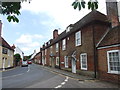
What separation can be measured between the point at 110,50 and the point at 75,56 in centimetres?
680

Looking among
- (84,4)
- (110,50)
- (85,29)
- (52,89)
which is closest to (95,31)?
(85,29)

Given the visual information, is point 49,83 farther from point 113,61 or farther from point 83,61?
point 83,61

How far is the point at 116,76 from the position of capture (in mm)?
10055

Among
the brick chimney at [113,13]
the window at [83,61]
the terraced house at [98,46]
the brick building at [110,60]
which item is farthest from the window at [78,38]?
the brick chimney at [113,13]

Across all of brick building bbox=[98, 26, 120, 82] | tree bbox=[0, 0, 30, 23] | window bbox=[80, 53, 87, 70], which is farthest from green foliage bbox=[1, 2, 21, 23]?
window bbox=[80, 53, 87, 70]

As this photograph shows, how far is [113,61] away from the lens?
10.7 metres

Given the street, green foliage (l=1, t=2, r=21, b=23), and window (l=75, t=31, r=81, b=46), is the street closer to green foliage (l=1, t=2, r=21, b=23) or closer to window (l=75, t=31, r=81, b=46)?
window (l=75, t=31, r=81, b=46)

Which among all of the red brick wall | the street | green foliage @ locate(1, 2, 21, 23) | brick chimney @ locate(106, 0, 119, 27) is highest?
brick chimney @ locate(106, 0, 119, 27)

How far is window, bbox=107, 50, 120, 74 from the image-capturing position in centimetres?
1025

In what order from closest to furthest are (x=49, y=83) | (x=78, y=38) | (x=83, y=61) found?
(x=49, y=83) < (x=83, y=61) < (x=78, y=38)

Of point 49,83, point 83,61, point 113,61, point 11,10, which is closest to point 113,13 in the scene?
point 113,61

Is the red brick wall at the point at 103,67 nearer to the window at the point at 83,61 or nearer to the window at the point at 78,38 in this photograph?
the window at the point at 83,61

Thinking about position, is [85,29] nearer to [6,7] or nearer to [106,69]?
[106,69]

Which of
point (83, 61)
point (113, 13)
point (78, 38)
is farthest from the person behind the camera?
point (78, 38)
